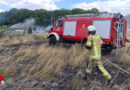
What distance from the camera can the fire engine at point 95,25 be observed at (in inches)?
298

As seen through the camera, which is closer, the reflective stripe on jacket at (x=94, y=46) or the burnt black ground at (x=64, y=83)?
the burnt black ground at (x=64, y=83)

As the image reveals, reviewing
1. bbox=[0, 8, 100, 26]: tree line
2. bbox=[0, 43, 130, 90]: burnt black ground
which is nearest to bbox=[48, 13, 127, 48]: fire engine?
bbox=[0, 43, 130, 90]: burnt black ground

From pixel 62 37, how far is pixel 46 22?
131 feet

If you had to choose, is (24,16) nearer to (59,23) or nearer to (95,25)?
(59,23)

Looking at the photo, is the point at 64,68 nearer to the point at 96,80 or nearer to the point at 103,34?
the point at 96,80

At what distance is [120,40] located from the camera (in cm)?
801

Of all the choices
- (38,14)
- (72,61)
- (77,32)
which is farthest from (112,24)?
(38,14)

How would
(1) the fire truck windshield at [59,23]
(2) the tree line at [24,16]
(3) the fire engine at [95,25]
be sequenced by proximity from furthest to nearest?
(2) the tree line at [24,16] → (1) the fire truck windshield at [59,23] → (3) the fire engine at [95,25]

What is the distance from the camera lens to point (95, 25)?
8.25m

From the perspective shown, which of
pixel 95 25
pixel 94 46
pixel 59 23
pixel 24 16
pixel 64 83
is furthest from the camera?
pixel 24 16

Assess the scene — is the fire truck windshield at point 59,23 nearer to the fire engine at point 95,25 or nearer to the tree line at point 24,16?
the fire engine at point 95,25

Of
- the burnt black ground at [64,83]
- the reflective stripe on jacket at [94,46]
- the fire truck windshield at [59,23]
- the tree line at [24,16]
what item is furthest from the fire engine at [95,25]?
the tree line at [24,16]

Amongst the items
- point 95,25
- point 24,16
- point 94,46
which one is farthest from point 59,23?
point 24,16

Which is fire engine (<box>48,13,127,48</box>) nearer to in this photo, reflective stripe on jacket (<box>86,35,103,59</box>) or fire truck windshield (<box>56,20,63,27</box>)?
fire truck windshield (<box>56,20,63,27</box>)
